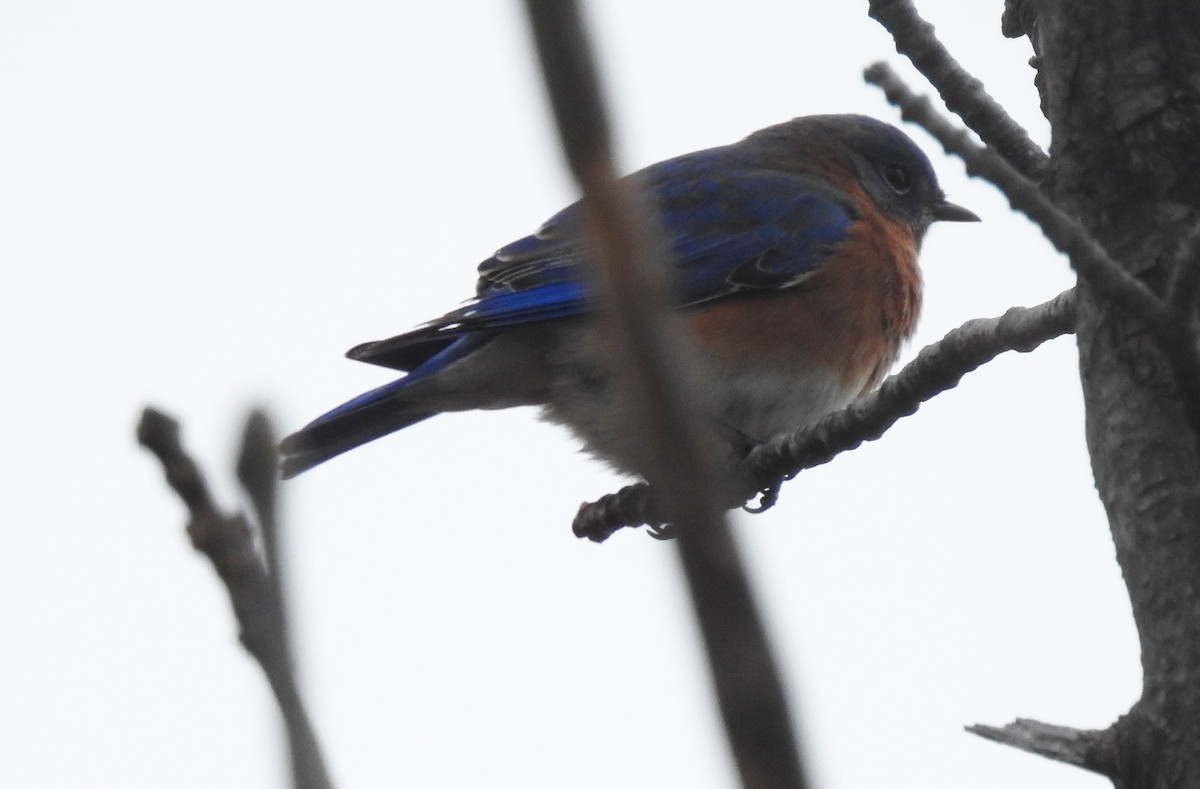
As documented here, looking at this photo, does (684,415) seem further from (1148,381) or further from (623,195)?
(1148,381)

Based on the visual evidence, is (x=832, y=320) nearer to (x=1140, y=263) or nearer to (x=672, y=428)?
(x=1140, y=263)

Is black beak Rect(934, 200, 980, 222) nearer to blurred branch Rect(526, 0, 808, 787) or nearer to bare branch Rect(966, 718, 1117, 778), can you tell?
bare branch Rect(966, 718, 1117, 778)

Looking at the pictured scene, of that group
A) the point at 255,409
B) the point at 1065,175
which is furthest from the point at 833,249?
the point at 255,409

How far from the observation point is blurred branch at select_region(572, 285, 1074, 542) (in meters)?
3.66

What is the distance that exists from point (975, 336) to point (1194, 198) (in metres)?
1.06

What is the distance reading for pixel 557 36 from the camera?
0.72 metres

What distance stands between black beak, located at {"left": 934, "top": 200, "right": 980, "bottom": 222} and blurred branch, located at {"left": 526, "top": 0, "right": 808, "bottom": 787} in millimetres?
8135

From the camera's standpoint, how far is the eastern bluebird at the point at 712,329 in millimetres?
6332

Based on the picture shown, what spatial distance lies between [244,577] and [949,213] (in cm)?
815

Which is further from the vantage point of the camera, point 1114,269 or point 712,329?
point 712,329

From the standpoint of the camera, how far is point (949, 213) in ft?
28.4

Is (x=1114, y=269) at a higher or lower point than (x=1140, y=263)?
lower

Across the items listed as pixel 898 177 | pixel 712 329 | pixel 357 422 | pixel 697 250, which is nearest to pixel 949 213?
pixel 898 177

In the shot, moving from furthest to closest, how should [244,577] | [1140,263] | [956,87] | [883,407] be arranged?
[883,407] → [956,87] → [1140,263] → [244,577]
